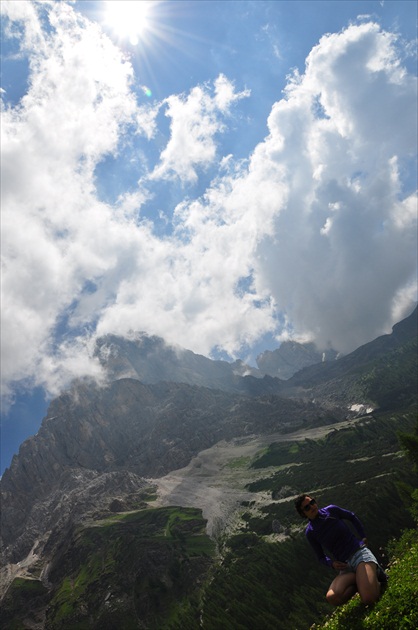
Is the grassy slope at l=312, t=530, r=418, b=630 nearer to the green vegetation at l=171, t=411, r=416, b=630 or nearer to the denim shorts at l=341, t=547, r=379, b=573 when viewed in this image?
the denim shorts at l=341, t=547, r=379, b=573

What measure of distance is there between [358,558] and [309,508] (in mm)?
2456

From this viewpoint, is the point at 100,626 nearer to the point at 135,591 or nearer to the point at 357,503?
the point at 135,591

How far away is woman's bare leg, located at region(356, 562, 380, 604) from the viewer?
13688 millimetres

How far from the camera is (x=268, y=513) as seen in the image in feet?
619

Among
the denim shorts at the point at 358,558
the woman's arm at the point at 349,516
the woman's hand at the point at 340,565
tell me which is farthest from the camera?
the woman's arm at the point at 349,516

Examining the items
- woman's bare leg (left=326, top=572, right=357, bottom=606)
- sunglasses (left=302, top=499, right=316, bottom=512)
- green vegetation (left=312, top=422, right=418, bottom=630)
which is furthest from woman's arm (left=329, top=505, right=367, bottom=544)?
green vegetation (left=312, top=422, right=418, bottom=630)

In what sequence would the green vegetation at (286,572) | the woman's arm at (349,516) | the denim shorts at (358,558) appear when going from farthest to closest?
the green vegetation at (286,572) < the woman's arm at (349,516) < the denim shorts at (358,558)

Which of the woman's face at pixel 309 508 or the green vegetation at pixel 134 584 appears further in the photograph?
the green vegetation at pixel 134 584

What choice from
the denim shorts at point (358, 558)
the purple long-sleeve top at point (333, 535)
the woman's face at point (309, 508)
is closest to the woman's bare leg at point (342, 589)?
the denim shorts at point (358, 558)

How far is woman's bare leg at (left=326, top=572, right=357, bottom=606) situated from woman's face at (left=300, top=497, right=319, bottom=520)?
2.27m

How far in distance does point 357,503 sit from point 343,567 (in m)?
129

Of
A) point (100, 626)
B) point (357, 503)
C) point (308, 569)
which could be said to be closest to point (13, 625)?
point (100, 626)

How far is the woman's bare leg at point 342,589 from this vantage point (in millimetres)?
14281

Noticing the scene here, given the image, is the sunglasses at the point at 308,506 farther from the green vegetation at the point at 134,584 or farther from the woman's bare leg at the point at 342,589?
the green vegetation at the point at 134,584
